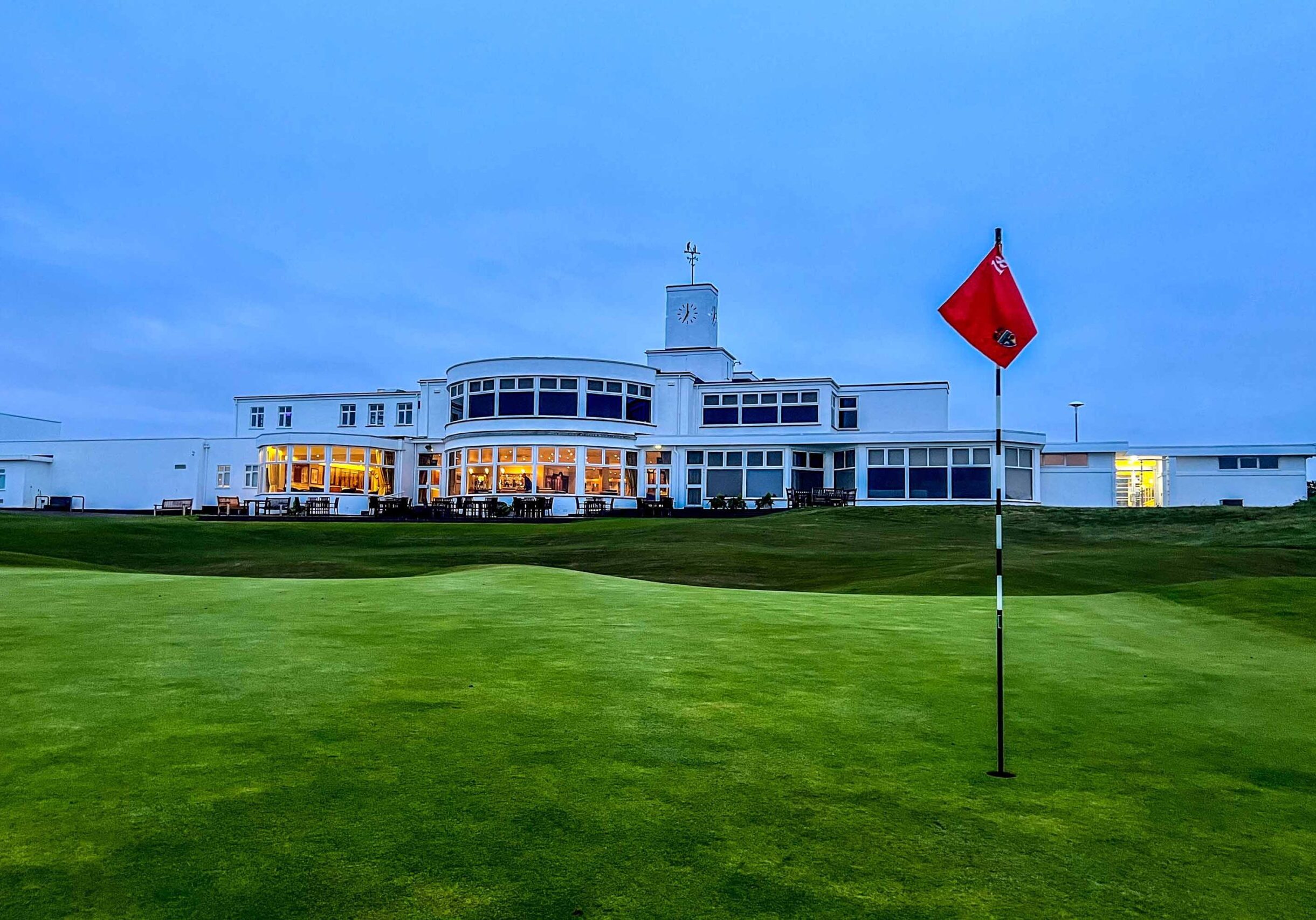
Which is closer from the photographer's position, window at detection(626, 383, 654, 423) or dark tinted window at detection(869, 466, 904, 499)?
dark tinted window at detection(869, 466, 904, 499)

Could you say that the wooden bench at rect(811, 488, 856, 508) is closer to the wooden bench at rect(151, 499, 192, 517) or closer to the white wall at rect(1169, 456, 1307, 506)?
the white wall at rect(1169, 456, 1307, 506)

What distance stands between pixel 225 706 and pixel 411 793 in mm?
2055

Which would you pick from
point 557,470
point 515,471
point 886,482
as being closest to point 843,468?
point 886,482

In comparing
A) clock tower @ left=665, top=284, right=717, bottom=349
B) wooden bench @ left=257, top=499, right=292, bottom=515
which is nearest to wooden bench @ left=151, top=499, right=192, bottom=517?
wooden bench @ left=257, top=499, right=292, bottom=515

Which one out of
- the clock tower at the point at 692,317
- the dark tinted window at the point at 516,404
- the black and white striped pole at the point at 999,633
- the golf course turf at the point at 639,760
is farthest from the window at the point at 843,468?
the black and white striped pole at the point at 999,633

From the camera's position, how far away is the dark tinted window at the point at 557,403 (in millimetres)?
49000

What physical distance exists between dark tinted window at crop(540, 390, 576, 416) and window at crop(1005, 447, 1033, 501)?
23276 millimetres

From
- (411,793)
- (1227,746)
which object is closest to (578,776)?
(411,793)

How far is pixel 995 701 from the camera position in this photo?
583 centimetres

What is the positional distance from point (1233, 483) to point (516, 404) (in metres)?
38.3

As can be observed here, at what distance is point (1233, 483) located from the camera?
44562 mm

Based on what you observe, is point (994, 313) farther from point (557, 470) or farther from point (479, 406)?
point (479, 406)

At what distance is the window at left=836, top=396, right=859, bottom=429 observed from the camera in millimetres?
51375

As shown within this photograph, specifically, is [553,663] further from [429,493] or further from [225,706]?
[429,493]
